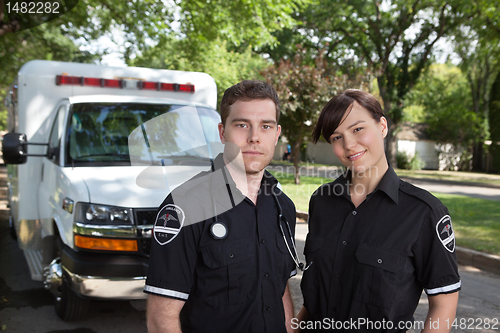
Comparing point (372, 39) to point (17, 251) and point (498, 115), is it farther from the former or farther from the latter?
point (17, 251)

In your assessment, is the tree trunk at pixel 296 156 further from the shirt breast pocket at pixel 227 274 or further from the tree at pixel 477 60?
the shirt breast pocket at pixel 227 274

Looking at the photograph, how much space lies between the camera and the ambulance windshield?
446 centimetres

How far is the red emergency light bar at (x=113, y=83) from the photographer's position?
523cm

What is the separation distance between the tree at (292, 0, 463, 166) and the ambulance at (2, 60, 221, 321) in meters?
23.2

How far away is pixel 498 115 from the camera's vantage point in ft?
94.7

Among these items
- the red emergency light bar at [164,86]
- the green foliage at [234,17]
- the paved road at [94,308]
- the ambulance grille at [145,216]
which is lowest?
the paved road at [94,308]

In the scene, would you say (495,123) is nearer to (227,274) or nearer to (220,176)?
(220,176)

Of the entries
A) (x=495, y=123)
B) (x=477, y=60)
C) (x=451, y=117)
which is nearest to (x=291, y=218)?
(x=495, y=123)

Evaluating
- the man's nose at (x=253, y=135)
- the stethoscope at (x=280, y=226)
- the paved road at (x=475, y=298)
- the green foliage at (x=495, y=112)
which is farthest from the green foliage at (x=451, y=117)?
the man's nose at (x=253, y=135)

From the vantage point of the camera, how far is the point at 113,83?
5383 mm

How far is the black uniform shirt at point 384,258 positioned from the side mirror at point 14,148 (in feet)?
12.4

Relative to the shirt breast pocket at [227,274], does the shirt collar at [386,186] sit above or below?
above

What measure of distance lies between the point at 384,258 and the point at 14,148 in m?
4.13

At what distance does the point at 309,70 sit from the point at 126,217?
37.7ft
